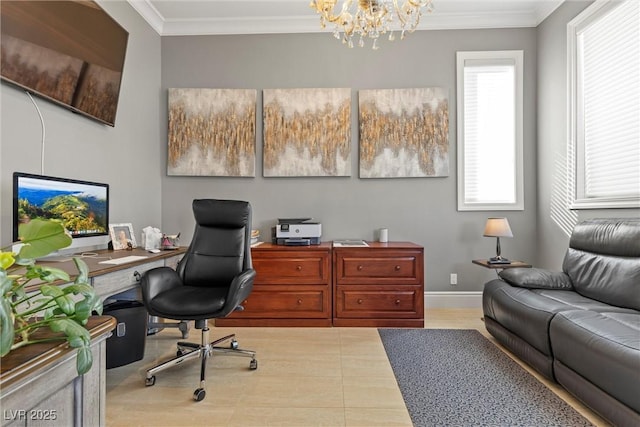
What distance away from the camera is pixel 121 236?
2828 millimetres

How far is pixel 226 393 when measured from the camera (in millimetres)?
2059

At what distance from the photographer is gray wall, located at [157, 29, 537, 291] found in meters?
3.70

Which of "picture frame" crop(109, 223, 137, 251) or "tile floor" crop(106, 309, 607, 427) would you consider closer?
"tile floor" crop(106, 309, 607, 427)

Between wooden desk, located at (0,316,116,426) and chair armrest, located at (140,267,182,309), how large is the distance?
1.53 m

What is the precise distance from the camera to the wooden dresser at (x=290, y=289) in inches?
126

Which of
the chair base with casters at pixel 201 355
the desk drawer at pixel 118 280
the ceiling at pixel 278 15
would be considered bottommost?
the chair base with casters at pixel 201 355

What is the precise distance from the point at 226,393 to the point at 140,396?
0.50m

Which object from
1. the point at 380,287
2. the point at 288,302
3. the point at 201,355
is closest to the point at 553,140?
the point at 380,287

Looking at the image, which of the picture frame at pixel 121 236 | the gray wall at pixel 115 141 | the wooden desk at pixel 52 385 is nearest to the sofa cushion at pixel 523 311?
the wooden desk at pixel 52 385

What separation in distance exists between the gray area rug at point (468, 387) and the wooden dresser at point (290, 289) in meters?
0.73

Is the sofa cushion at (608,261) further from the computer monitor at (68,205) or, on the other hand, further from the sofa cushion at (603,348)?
the computer monitor at (68,205)

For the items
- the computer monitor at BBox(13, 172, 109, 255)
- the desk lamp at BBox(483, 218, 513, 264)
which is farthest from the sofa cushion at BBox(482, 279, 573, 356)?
the computer monitor at BBox(13, 172, 109, 255)

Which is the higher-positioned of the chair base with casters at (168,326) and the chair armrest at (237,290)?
the chair armrest at (237,290)

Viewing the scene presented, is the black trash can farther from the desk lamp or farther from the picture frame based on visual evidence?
the desk lamp
